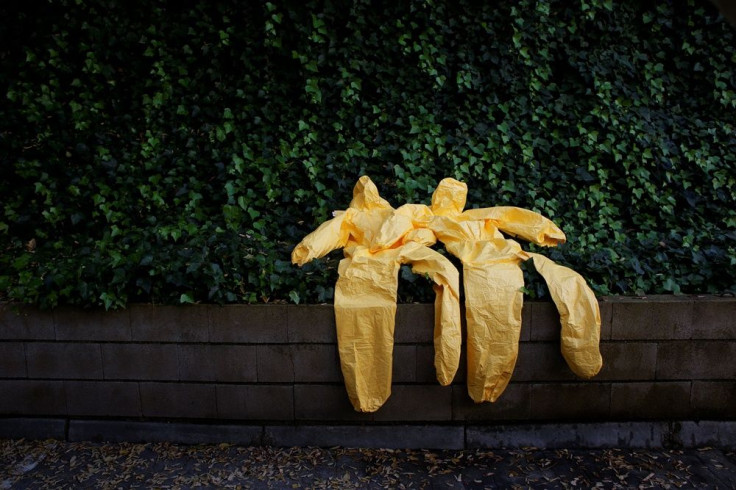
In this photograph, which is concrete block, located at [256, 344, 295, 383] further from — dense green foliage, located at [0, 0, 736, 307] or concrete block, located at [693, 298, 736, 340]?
concrete block, located at [693, 298, 736, 340]

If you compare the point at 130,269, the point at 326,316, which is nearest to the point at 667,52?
the point at 326,316

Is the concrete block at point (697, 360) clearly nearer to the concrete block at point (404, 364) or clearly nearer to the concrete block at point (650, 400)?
the concrete block at point (650, 400)

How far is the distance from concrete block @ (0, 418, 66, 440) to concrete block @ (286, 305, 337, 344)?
59.6 inches

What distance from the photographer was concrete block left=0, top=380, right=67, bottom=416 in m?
3.03

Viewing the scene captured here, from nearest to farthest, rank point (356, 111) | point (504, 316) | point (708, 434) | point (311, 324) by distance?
point (504, 316) < point (311, 324) < point (708, 434) < point (356, 111)

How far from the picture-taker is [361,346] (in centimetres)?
279

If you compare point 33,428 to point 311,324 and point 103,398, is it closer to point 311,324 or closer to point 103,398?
point 103,398

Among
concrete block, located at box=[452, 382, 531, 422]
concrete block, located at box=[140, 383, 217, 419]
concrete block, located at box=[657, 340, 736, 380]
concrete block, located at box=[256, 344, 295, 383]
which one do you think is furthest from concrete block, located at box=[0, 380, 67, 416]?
concrete block, located at box=[657, 340, 736, 380]

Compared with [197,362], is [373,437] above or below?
below

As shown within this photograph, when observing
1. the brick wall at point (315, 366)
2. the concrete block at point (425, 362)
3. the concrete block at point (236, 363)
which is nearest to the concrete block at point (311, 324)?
the brick wall at point (315, 366)

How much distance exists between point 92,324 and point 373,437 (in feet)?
5.67

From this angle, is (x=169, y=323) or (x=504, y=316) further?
(x=169, y=323)

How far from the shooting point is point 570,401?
2.93 metres

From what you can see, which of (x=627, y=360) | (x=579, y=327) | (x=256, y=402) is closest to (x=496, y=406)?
(x=579, y=327)
